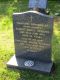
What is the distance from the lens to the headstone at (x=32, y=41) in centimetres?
483

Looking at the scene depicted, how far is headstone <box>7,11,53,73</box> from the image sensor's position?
4828mm

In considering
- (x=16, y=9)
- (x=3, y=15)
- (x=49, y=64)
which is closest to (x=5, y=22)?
(x=3, y=15)

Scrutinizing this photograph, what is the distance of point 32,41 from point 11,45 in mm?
1239

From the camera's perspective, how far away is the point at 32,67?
16.6 ft

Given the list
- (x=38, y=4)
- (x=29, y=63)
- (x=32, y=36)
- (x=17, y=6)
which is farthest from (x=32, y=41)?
(x=17, y=6)

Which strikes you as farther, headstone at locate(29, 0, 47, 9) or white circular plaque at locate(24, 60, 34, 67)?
headstone at locate(29, 0, 47, 9)

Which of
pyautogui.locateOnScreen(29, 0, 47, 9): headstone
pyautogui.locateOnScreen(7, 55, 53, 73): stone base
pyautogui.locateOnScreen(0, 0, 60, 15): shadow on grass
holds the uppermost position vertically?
pyautogui.locateOnScreen(29, 0, 47, 9): headstone

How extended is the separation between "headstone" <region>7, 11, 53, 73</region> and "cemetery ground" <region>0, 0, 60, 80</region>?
142 mm

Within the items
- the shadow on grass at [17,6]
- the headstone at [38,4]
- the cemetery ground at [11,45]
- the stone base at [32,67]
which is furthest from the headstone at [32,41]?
the shadow on grass at [17,6]

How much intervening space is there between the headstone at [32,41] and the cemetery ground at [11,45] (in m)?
0.14

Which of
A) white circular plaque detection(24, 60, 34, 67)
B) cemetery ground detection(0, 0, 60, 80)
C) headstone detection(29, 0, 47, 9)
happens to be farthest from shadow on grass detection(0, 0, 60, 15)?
white circular plaque detection(24, 60, 34, 67)

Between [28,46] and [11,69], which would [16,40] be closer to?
[28,46]

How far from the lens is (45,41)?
4969 mm

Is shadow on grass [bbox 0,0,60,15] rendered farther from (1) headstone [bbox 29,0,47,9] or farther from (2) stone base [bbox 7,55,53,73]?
(2) stone base [bbox 7,55,53,73]
